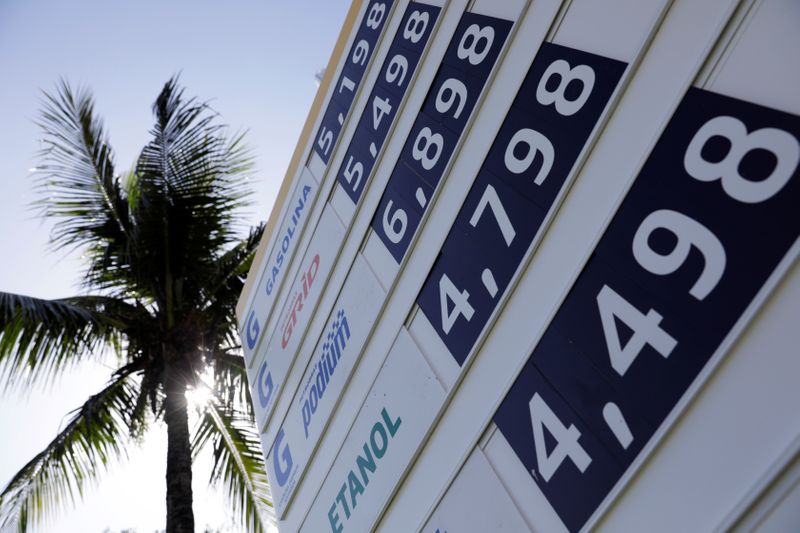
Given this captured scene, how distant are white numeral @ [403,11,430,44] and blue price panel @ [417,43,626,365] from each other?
1.94 m

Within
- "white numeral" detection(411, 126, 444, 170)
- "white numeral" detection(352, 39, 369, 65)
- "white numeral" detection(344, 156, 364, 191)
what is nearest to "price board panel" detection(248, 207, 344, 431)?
"white numeral" detection(344, 156, 364, 191)

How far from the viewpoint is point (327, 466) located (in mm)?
5695

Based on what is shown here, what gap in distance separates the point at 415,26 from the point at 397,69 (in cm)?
34

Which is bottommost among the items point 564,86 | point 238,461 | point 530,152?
point 238,461

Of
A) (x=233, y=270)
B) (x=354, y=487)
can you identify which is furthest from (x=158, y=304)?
(x=354, y=487)

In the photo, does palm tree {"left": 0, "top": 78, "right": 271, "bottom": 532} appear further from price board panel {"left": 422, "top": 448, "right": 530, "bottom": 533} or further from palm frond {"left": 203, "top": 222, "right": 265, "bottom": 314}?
price board panel {"left": 422, "top": 448, "right": 530, "bottom": 533}

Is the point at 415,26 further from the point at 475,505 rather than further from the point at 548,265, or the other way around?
the point at 475,505

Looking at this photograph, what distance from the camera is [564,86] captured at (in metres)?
4.02

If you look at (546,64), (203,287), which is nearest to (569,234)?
(546,64)

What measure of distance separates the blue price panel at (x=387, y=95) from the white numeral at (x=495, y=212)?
1782mm

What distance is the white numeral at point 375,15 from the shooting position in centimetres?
707

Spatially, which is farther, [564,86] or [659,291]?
[564,86]

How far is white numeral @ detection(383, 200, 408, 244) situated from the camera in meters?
5.36

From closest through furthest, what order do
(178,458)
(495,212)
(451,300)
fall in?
(495,212), (451,300), (178,458)
